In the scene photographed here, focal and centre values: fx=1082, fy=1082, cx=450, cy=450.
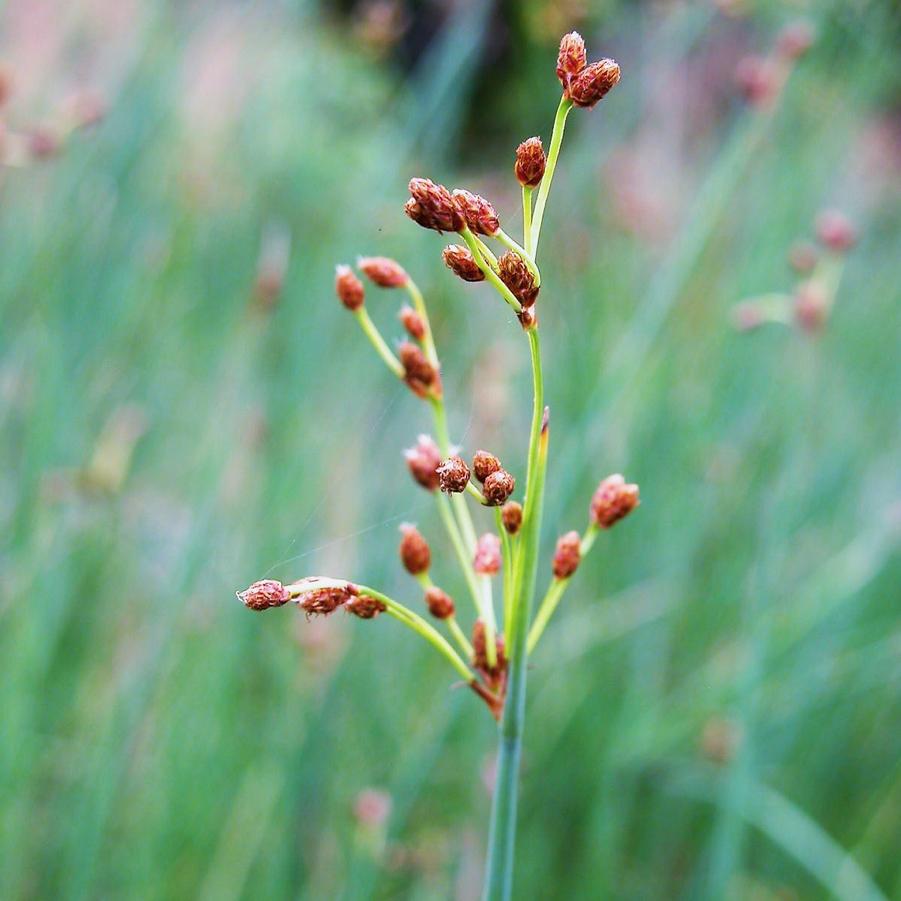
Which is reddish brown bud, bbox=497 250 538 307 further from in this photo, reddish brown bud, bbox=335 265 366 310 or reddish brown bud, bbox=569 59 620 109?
reddish brown bud, bbox=335 265 366 310

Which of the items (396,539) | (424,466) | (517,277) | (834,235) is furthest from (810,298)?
(517,277)

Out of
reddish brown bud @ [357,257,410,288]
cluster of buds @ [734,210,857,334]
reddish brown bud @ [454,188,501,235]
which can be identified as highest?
cluster of buds @ [734,210,857,334]

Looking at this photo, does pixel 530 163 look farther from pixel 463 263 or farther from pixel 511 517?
pixel 511 517

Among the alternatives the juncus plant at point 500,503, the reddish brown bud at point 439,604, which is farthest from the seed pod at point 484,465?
the reddish brown bud at point 439,604

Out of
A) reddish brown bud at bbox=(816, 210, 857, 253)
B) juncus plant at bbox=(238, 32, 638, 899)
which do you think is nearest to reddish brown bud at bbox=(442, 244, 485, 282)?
juncus plant at bbox=(238, 32, 638, 899)

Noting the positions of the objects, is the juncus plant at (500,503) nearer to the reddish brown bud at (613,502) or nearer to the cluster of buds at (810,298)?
the reddish brown bud at (613,502)
